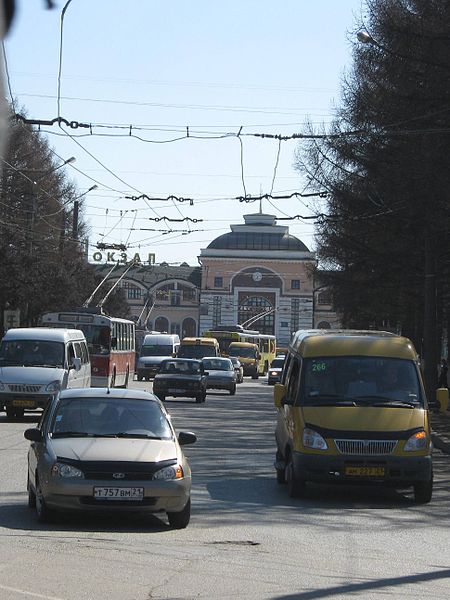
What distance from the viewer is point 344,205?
38.3 meters

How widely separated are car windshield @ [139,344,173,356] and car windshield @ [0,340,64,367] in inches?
1488

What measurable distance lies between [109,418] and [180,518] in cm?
148

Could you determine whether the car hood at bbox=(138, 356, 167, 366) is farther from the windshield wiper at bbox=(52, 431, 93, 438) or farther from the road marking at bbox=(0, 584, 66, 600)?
the road marking at bbox=(0, 584, 66, 600)

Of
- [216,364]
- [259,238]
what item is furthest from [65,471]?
[259,238]

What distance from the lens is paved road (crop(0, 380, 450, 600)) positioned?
25.6ft

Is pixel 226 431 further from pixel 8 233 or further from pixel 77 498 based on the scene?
pixel 8 233

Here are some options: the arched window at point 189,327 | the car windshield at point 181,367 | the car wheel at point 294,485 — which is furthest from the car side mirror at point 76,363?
the arched window at point 189,327

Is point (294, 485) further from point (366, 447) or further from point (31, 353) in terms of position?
point (31, 353)

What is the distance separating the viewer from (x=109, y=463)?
1103 cm

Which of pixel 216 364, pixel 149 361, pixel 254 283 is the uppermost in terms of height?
pixel 254 283

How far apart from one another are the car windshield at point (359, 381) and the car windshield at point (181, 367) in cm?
2796

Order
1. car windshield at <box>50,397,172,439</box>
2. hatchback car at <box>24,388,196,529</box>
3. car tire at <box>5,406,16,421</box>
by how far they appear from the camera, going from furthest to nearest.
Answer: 1. car tire at <box>5,406,16,421</box>
2. car windshield at <box>50,397,172,439</box>
3. hatchback car at <box>24,388,196,529</box>

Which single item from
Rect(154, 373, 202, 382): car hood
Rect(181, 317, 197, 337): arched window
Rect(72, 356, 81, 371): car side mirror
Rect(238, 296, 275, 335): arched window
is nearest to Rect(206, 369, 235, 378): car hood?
Rect(154, 373, 202, 382): car hood

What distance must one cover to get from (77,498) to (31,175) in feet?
215
